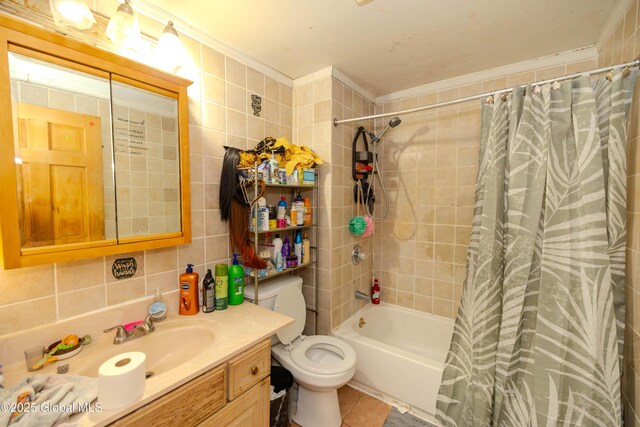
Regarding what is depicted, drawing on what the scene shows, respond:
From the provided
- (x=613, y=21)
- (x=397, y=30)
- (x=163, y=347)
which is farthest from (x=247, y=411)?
(x=613, y=21)

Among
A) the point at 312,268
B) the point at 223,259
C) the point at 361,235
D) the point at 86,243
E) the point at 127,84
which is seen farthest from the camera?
the point at 361,235

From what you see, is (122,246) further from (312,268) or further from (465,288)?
(465,288)

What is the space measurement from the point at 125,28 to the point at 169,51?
17cm

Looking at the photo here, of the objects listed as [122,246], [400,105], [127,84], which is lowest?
[122,246]

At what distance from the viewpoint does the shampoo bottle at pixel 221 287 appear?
1.36 m

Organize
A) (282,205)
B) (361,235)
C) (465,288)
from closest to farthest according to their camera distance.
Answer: (465,288) → (282,205) → (361,235)

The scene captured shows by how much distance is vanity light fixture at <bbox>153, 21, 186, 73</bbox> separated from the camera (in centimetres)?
117

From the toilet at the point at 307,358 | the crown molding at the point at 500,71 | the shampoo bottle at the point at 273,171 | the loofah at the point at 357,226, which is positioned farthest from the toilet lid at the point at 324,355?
the crown molding at the point at 500,71

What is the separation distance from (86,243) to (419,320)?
7.49 ft

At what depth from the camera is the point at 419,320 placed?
2219 mm

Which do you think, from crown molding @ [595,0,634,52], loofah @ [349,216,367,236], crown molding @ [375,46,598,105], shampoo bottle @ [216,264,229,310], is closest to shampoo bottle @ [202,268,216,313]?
shampoo bottle @ [216,264,229,310]

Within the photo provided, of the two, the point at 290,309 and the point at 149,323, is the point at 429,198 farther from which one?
the point at 149,323

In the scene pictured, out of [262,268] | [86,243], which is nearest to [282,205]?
[262,268]

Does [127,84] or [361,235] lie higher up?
[127,84]
